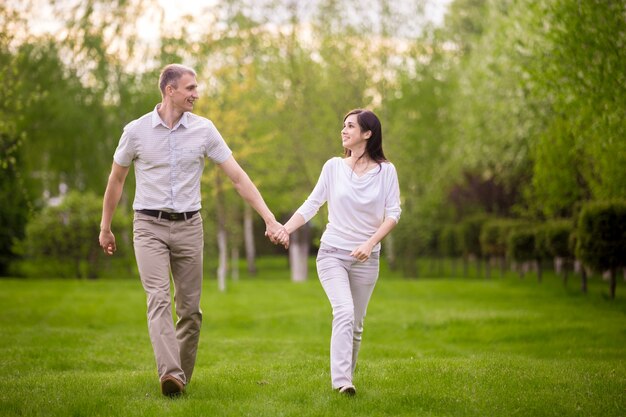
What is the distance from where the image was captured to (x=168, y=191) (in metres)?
6.62

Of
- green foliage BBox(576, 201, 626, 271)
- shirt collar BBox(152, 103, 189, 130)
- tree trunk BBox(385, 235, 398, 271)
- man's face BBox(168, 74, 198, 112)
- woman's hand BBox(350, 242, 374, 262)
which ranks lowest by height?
tree trunk BBox(385, 235, 398, 271)

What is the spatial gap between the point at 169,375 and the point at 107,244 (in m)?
1.28

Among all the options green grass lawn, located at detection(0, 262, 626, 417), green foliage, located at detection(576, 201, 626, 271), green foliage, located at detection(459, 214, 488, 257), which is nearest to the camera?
green grass lawn, located at detection(0, 262, 626, 417)

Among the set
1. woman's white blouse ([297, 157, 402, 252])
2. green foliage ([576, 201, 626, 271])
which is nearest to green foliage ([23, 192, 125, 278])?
green foliage ([576, 201, 626, 271])

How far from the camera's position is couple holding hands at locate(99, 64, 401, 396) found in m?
6.50

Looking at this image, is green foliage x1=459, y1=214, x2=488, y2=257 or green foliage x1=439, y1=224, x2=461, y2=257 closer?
green foliage x1=459, y1=214, x2=488, y2=257

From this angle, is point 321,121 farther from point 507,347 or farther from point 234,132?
point 507,347

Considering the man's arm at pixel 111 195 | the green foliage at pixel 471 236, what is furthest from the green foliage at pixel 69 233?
the man's arm at pixel 111 195

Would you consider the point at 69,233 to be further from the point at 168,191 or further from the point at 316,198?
the point at 316,198

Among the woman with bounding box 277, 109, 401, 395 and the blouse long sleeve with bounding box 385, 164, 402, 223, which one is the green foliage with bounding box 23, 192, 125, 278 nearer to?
the woman with bounding box 277, 109, 401, 395

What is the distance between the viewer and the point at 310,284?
25.5 m

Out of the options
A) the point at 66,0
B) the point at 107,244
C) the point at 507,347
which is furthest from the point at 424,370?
the point at 66,0

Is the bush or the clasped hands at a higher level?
the clasped hands

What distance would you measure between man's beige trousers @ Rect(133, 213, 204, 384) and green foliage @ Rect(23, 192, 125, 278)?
22610 mm
